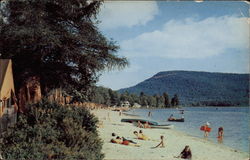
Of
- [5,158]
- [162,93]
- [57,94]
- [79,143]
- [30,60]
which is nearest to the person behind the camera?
[5,158]

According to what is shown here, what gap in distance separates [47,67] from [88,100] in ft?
5.08

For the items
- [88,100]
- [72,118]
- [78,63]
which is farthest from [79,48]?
[72,118]

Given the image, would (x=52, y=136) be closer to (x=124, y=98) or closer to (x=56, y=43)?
(x=56, y=43)

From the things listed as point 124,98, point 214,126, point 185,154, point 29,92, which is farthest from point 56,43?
point 214,126

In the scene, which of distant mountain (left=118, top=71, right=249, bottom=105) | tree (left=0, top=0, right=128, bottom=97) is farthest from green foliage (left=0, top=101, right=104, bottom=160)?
distant mountain (left=118, top=71, right=249, bottom=105)

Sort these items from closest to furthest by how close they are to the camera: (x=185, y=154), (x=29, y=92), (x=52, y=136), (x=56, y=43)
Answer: (x=52, y=136)
(x=56, y=43)
(x=29, y=92)
(x=185, y=154)

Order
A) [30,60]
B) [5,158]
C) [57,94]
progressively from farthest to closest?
[57,94], [30,60], [5,158]

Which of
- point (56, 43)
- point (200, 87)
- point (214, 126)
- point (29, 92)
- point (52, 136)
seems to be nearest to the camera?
point (52, 136)

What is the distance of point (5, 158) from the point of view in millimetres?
4637

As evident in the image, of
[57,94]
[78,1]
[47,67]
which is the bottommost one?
[57,94]

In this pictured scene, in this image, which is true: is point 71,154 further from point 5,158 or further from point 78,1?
point 78,1

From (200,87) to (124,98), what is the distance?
269cm

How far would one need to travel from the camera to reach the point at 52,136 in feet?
18.5

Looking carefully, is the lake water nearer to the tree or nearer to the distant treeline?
the distant treeline
